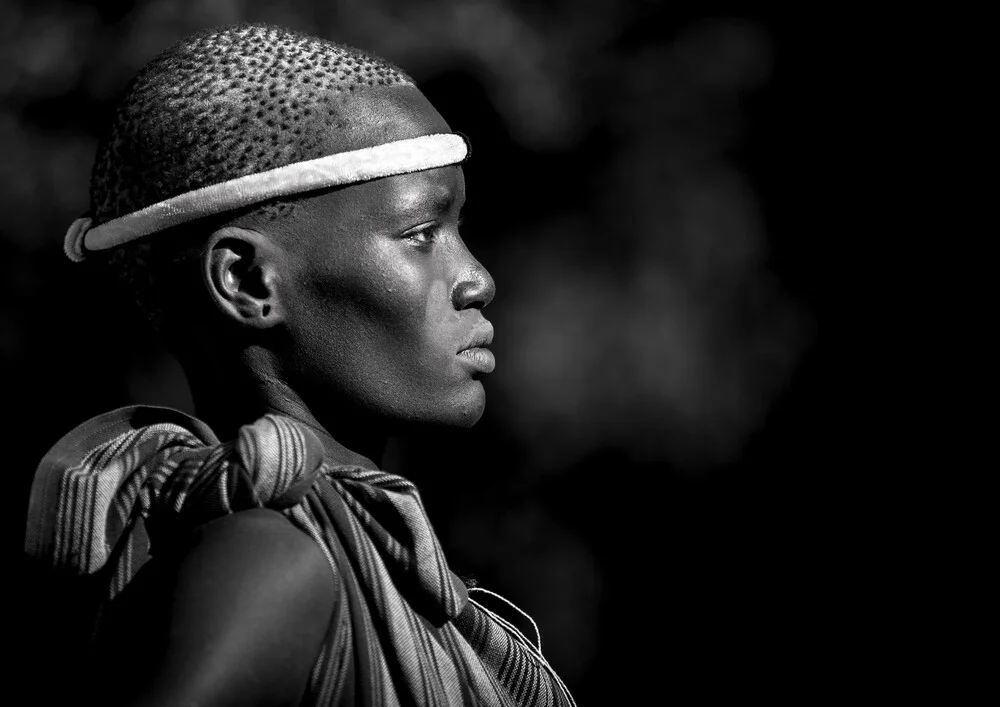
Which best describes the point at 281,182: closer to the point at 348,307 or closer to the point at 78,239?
the point at 348,307

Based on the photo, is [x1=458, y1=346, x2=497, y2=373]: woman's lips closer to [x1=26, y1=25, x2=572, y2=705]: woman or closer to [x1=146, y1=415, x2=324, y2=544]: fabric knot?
[x1=26, y1=25, x2=572, y2=705]: woman

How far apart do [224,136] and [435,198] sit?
0.24 m

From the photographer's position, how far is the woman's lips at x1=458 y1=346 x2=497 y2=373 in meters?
1.45

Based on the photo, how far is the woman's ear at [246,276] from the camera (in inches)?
53.9

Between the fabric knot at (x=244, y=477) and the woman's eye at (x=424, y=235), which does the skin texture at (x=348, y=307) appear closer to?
the woman's eye at (x=424, y=235)

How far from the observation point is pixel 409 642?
1.25 m

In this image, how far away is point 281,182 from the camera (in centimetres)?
135

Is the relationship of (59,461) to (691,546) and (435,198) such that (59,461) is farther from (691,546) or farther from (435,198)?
(691,546)

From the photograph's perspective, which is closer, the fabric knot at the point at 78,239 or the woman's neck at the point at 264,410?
the woman's neck at the point at 264,410

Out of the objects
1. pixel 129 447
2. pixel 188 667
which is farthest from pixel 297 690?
pixel 129 447

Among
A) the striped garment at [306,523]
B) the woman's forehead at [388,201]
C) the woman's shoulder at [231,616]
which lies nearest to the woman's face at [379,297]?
the woman's forehead at [388,201]

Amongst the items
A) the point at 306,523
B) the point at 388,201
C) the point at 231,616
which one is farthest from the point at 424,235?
the point at 231,616

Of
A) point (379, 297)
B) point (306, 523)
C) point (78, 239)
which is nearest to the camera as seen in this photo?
point (306, 523)

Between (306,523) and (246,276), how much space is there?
0.30 m
